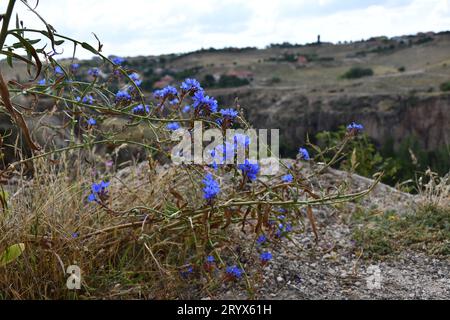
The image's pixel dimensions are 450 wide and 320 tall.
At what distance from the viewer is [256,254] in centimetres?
315

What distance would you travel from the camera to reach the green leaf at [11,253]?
2.42 metres

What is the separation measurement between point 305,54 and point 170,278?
52.0 meters

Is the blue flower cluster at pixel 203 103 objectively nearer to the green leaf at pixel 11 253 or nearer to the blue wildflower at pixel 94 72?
the blue wildflower at pixel 94 72

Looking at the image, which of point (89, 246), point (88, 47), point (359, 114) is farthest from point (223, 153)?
point (359, 114)

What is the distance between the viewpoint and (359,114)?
38406 mm

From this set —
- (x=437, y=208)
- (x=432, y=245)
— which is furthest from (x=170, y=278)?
(x=437, y=208)

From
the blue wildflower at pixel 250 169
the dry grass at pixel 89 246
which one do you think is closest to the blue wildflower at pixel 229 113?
the blue wildflower at pixel 250 169

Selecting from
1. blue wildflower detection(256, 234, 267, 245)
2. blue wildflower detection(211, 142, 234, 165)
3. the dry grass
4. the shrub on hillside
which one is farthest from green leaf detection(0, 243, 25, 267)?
the shrub on hillside

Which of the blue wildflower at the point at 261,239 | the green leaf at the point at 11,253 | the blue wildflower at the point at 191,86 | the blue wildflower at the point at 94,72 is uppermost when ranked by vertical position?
the blue wildflower at the point at 94,72

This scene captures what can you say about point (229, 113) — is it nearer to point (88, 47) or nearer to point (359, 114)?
point (88, 47)

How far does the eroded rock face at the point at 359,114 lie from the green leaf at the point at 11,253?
33.7m

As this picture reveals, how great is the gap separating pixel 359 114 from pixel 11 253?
123ft

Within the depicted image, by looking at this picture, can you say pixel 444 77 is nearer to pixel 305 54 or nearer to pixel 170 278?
pixel 305 54

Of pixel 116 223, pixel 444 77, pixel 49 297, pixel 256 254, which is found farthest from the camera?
pixel 444 77
